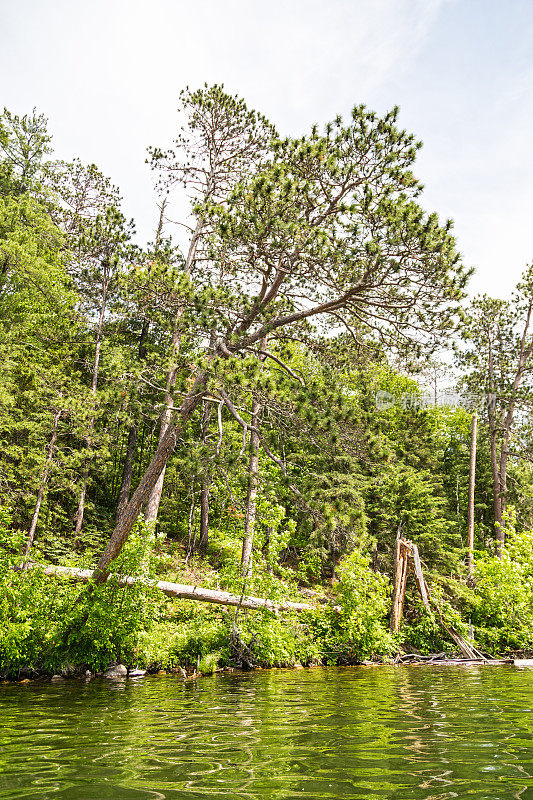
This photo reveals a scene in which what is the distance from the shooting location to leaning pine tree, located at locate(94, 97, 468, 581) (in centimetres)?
890

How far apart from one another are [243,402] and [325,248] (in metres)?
3.47

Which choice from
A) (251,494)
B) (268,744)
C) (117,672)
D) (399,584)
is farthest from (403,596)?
(268,744)

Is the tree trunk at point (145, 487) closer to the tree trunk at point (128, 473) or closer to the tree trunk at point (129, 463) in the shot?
the tree trunk at point (129, 463)

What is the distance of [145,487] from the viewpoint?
10.6 metres

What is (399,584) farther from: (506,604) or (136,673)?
(136,673)

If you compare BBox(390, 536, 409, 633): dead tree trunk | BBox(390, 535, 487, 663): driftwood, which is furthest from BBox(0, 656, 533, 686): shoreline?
BBox(390, 536, 409, 633): dead tree trunk

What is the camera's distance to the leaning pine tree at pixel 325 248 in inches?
350

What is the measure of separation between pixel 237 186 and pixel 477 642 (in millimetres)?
15508

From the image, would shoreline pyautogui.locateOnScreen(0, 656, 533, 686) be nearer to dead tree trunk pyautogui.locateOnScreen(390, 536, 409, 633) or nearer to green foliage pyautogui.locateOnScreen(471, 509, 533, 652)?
green foliage pyautogui.locateOnScreen(471, 509, 533, 652)

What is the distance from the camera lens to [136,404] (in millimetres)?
10484

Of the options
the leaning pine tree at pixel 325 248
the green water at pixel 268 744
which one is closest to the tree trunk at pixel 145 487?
the leaning pine tree at pixel 325 248

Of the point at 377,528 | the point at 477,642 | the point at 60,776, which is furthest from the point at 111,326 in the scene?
the point at 60,776

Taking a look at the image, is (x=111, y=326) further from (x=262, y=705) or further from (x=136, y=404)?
(x=262, y=705)

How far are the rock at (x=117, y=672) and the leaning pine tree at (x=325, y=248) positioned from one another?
180cm
